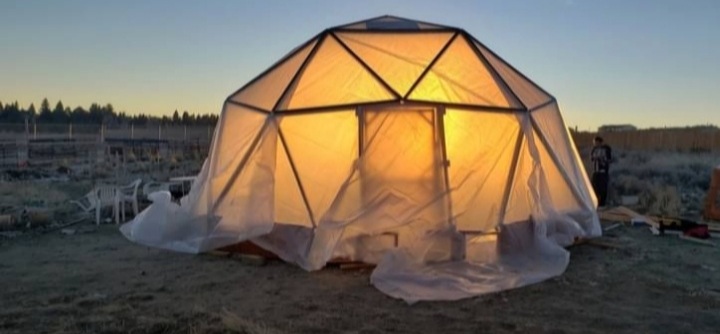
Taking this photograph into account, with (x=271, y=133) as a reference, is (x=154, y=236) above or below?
below

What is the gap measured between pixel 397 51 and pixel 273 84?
169 centimetres

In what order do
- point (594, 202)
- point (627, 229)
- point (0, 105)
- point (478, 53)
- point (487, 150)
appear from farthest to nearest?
point (0, 105)
point (627, 229)
point (594, 202)
point (478, 53)
point (487, 150)

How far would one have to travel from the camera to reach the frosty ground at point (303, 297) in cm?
499

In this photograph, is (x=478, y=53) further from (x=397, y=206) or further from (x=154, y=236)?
(x=154, y=236)

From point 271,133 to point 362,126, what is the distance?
1.19 metres

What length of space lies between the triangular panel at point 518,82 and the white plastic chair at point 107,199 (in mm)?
6327

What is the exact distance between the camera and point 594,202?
8953 millimetres

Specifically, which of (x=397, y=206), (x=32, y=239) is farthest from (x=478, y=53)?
(x=32, y=239)

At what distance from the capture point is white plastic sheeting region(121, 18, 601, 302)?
23.0ft

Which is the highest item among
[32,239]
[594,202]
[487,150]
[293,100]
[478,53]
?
[478,53]

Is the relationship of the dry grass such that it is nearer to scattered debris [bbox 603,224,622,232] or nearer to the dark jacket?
scattered debris [bbox 603,224,622,232]

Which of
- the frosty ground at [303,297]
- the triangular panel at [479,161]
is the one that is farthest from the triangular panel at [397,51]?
the frosty ground at [303,297]

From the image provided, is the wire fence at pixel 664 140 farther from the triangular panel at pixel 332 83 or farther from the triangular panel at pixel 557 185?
the triangular panel at pixel 332 83

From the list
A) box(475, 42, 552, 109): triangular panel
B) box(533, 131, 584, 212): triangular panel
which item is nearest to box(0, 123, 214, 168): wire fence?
box(475, 42, 552, 109): triangular panel
